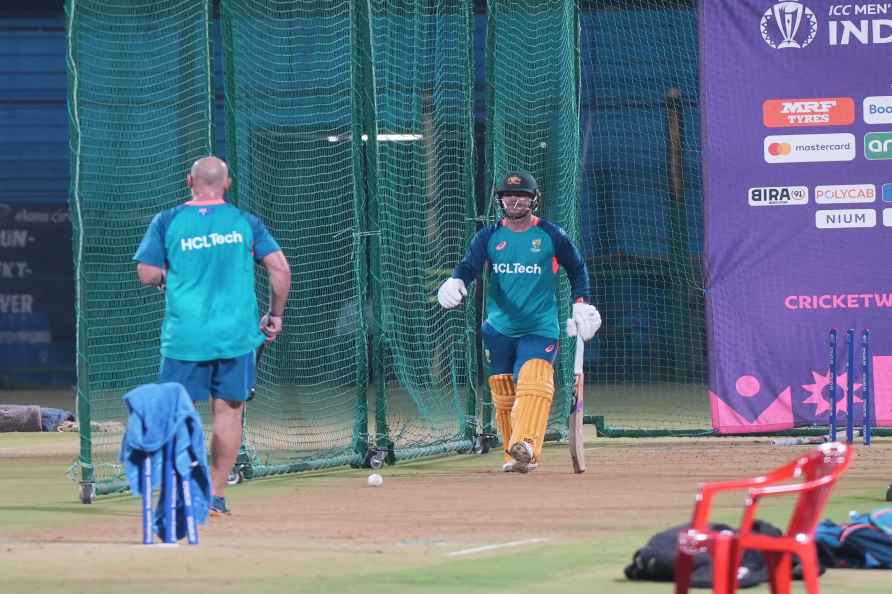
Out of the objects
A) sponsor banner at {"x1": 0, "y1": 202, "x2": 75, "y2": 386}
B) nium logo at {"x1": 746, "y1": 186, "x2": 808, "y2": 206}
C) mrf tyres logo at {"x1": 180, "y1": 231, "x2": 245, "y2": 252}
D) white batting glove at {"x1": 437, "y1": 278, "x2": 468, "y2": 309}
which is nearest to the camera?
mrf tyres logo at {"x1": 180, "y1": 231, "x2": 245, "y2": 252}

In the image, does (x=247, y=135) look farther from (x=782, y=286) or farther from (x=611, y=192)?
(x=611, y=192)

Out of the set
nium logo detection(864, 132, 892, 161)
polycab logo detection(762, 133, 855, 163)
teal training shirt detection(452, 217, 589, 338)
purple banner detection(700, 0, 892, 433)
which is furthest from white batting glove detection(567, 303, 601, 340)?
nium logo detection(864, 132, 892, 161)

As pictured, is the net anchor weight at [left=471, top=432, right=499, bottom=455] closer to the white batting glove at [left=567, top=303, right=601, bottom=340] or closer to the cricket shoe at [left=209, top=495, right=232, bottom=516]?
the white batting glove at [left=567, top=303, right=601, bottom=340]

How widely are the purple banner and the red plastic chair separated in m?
11.1

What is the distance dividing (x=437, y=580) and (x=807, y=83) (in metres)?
10.2

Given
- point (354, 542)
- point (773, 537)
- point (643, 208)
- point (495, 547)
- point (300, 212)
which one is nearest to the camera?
point (773, 537)

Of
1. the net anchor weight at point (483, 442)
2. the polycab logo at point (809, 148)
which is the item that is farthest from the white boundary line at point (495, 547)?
the polycab logo at point (809, 148)

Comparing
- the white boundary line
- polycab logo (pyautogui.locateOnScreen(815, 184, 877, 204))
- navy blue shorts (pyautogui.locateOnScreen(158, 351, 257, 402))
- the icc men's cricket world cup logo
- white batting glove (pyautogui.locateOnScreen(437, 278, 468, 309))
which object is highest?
the icc men's cricket world cup logo

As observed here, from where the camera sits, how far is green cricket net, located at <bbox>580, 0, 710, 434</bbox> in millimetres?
20250

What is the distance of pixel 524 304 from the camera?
13633 millimetres

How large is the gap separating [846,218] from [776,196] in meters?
0.64

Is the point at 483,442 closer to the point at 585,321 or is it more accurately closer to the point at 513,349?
the point at 513,349

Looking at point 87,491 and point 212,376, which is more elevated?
point 212,376

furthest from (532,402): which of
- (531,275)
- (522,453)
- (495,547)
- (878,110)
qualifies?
(878,110)
